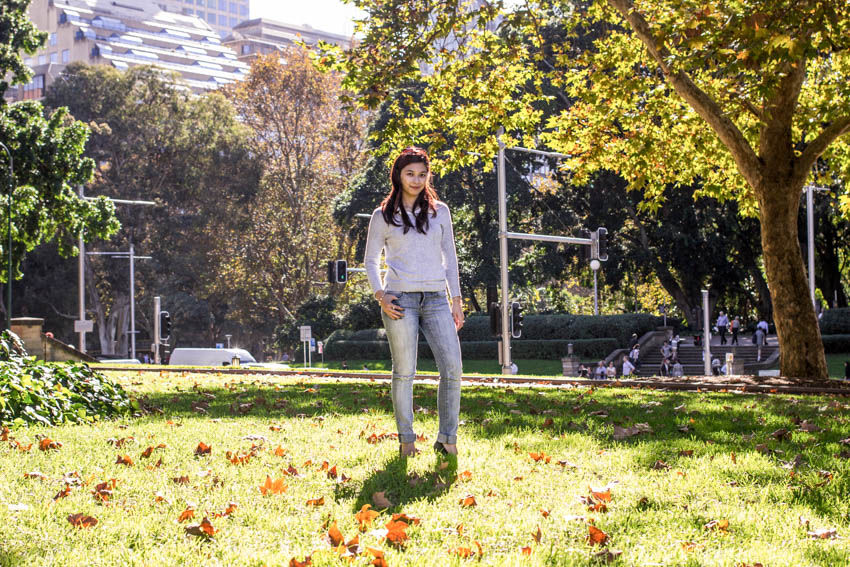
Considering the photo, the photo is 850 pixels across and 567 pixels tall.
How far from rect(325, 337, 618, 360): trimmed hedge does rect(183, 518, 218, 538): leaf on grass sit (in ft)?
115

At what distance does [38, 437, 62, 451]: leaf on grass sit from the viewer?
18.9 ft

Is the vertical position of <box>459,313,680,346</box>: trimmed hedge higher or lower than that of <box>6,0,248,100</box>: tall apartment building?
lower

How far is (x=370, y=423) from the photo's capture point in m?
7.33

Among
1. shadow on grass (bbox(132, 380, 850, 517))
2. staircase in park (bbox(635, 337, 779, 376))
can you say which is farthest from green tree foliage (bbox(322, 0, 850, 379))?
staircase in park (bbox(635, 337, 779, 376))

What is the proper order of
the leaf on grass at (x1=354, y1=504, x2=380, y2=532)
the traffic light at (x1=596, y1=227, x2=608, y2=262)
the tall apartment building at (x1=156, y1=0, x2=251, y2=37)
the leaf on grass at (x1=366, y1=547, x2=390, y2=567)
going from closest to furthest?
the leaf on grass at (x1=366, y1=547, x2=390, y2=567) → the leaf on grass at (x1=354, y1=504, x2=380, y2=532) → the traffic light at (x1=596, y1=227, x2=608, y2=262) → the tall apartment building at (x1=156, y1=0, x2=251, y2=37)

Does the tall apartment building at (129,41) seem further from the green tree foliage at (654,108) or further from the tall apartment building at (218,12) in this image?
the green tree foliage at (654,108)

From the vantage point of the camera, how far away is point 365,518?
12.8ft

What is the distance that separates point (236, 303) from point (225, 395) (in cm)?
4743

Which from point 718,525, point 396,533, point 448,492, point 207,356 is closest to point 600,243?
point 207,356

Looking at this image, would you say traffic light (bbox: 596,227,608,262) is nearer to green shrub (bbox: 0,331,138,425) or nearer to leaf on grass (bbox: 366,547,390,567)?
green shrub (bbox: 0,331,138,425)

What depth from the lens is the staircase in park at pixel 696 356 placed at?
40572 millimetres

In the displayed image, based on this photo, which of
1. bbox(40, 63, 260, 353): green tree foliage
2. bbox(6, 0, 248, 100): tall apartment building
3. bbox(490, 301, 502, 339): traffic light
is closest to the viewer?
bbox(490, 301, 502, 339): traffic light

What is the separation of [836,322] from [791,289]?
3005cm

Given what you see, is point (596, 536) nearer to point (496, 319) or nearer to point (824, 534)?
point (824, 534)
